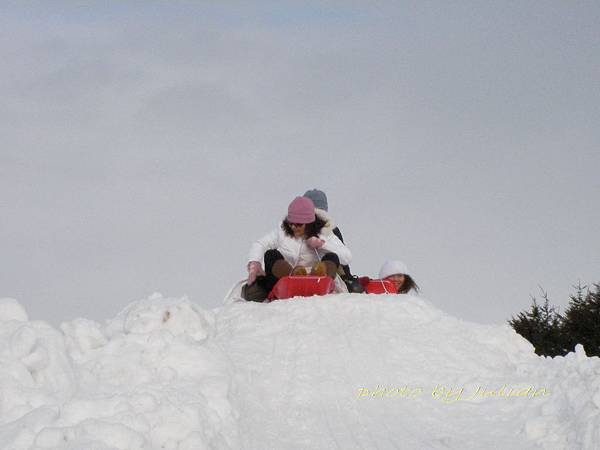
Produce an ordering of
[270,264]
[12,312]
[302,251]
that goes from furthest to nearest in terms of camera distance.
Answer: [302,251]
[270,264]
[12,312]

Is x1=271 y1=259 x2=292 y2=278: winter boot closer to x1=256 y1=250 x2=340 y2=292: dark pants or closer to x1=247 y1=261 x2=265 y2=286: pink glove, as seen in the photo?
x1=256 y1=250 x2=340 y2=292: dark pants

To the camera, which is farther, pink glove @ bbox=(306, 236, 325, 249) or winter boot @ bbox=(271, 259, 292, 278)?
pink glove @ bbox=(306, 236, 325, 249)

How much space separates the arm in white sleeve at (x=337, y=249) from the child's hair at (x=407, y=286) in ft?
3.76

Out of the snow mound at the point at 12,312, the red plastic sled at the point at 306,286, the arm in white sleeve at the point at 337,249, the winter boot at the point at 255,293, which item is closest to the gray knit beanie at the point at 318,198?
the arm in white sleeve at the point at 337,249

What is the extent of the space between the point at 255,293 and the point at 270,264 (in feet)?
1.40

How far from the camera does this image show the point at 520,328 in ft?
66.9

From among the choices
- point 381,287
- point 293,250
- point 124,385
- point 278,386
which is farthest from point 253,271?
point 124,385

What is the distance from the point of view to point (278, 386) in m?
8.25

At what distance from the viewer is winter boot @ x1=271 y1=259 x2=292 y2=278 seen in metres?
12.2

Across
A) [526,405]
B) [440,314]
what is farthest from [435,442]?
[440,314]

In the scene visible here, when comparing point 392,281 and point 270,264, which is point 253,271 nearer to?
point 270,264

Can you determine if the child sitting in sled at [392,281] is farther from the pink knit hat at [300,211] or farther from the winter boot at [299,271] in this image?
the pink knit hat at [300,211]

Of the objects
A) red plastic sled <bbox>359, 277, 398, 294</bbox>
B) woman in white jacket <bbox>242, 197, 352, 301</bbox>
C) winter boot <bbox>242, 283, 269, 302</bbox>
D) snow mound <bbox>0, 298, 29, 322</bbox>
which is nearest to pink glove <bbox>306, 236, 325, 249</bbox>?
woman in white jacket <bbox>242, 197, 352, 301</bbox>

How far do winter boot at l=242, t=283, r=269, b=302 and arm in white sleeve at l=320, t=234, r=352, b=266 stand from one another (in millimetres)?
934
